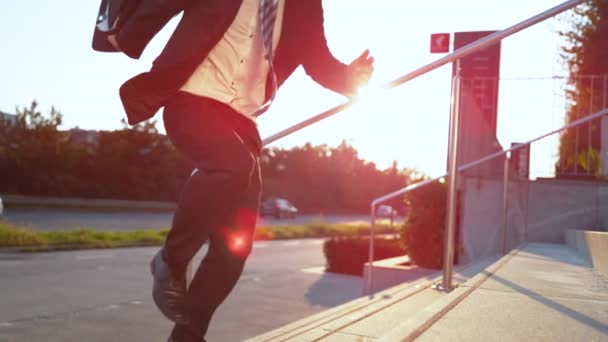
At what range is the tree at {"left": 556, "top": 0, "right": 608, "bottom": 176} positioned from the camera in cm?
738

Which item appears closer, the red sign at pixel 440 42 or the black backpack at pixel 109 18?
the black backpack at pixel 109 18

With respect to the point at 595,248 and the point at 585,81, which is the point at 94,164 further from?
the point at 595,248

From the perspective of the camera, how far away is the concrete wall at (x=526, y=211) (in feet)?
20.8

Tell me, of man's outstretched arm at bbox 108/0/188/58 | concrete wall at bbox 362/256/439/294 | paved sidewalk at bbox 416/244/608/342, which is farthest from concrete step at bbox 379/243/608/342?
concrete wall at bbox 362/256/439/294

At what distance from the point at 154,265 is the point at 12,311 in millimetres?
4459

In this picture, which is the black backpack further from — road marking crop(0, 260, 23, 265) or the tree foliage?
the tree foliage

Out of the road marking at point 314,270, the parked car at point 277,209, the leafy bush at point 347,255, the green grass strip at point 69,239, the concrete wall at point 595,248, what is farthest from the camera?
the parked car at point 277,209

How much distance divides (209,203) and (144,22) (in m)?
0.53

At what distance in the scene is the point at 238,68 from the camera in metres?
1.72

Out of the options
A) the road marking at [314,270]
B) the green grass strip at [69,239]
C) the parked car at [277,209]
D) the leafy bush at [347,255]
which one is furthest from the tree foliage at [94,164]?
the road marking at [314,270]

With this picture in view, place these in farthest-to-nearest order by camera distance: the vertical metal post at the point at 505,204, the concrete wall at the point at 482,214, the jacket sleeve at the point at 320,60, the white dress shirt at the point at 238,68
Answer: the concrete wall at the point at 482,214 → the vertical metal post at the point at 505,204 → the jacket sleeve at the point at 320,60 → the white dress shirt at the point at 238,68

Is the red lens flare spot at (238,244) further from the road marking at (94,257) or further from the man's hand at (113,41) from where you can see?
the road marking at (94,257)

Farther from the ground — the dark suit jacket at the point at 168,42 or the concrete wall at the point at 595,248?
the dark suit jacket at the point at 168,42

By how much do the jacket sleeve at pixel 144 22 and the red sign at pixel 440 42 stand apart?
6696mm
